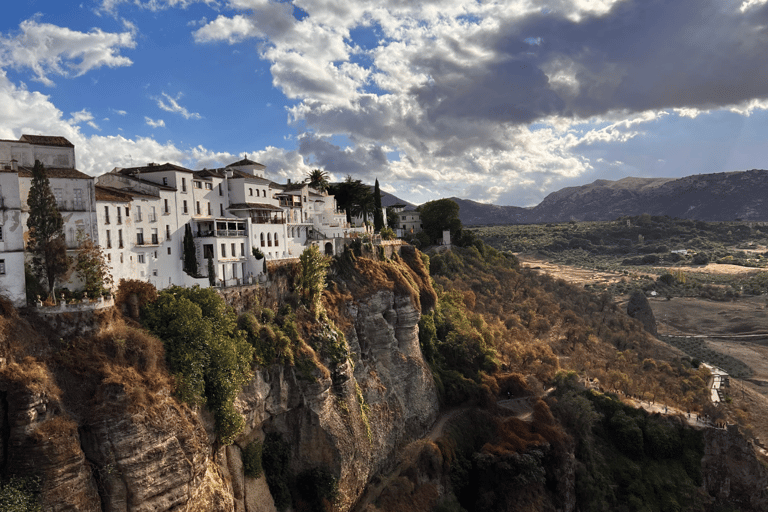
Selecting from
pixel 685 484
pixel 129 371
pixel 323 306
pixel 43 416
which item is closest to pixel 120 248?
pixel 129 371

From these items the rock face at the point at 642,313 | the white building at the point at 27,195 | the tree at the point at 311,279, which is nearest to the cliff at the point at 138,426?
the white building at the point at 27,195

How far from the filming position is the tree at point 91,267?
3355cm

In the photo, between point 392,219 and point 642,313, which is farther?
point 392,219

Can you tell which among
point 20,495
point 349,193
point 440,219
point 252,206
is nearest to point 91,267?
point 20,495

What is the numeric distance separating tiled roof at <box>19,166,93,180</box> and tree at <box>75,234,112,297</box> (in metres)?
4.05

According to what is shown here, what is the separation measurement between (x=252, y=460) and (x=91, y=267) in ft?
58.5

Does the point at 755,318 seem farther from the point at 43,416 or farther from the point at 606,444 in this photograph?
the point at 43,416

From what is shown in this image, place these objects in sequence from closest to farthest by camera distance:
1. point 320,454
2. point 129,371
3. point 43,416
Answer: point 43,416
point 129,371
point 320,454

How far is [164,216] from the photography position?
43.3m

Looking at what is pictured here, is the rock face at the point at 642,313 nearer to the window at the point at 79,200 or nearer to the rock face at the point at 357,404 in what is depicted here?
the rock face at the point at 357,404

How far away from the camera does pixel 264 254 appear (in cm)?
5109

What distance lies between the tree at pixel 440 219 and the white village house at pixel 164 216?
45.7 meters

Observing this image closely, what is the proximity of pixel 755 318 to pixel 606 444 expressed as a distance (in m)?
80.0

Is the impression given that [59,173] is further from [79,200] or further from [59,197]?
[79,200]
